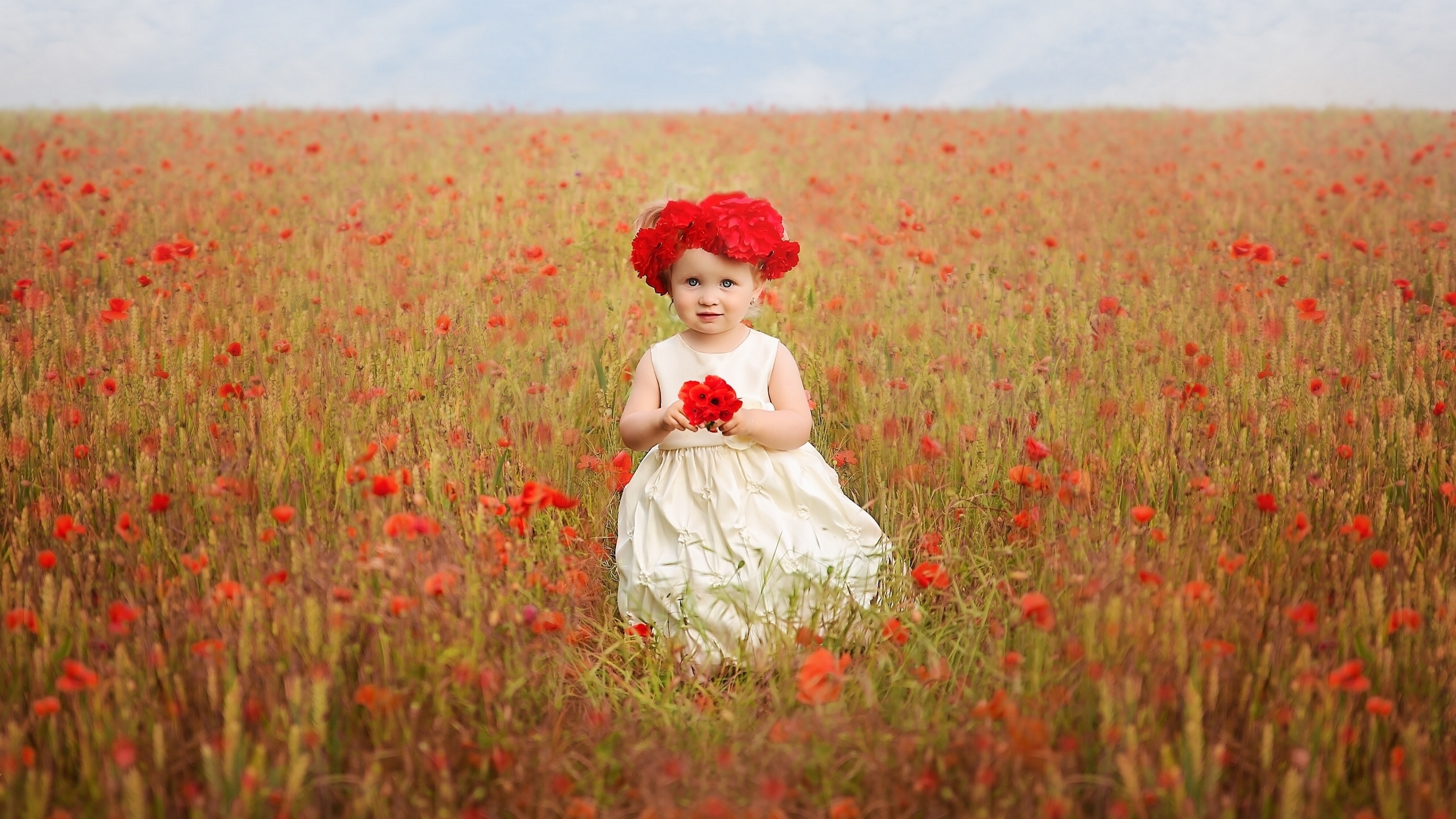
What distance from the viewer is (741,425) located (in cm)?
263

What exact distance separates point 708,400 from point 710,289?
1.66ft

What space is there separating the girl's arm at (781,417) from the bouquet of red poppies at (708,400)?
12 centimetres

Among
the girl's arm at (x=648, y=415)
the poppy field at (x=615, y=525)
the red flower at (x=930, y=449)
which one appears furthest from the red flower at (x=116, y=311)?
the red flower at (x=930, y=449)

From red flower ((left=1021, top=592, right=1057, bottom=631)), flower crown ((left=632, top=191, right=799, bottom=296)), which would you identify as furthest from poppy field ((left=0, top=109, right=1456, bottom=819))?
flower crown ((left=632, top=191, right=799, bottom=296))

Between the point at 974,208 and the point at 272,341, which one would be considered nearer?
the point at 272,341

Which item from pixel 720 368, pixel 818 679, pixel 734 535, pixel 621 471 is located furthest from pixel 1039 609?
pixel 621 471

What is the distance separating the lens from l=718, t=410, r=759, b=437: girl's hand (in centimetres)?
256

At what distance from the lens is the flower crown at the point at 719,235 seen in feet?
8.99

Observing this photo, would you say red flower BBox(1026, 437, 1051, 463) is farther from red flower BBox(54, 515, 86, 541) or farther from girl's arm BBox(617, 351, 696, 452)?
red flower BBox(54, 515, 86, 541)

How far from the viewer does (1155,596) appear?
2082mm

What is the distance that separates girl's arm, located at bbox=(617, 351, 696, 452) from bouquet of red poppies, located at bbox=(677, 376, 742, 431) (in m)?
0.06

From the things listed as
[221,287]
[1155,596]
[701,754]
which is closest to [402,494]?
[701,754]

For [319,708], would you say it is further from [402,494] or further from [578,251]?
[578,251]

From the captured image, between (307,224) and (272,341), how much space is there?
251 cm
